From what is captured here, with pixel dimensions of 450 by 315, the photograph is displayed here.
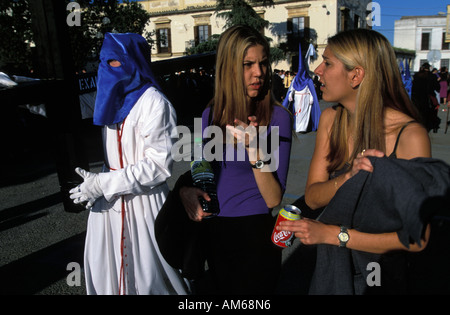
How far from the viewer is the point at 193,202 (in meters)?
1.79

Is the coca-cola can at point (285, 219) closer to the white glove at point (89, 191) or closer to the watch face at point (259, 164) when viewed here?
the watch face at point (259, 164)

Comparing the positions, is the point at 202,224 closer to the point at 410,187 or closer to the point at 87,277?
the point at 87,277

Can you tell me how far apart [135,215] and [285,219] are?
1.01 meters

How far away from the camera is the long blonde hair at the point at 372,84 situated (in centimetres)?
151

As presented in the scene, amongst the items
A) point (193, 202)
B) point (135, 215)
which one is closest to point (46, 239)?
point (135, 215)

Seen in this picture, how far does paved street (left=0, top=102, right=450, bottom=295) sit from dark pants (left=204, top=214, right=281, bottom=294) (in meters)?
0.79

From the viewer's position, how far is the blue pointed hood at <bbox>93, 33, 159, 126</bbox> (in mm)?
2102

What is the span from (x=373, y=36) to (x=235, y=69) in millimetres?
691

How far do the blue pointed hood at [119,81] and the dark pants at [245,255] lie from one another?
83 cm

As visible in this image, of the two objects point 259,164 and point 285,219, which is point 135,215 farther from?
point 285,219

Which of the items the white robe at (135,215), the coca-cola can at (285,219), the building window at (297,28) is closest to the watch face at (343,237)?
the coca-cola can at (285,219)

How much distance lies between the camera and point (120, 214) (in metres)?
2.20

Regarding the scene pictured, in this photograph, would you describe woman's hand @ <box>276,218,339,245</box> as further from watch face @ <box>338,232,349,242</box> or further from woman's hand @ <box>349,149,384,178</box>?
woman's hand @ <box>349,149,384,178</box>

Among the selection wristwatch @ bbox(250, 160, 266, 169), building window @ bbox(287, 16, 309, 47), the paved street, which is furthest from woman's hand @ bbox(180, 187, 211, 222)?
building window @ bbox(287, 16, 309, 47)
